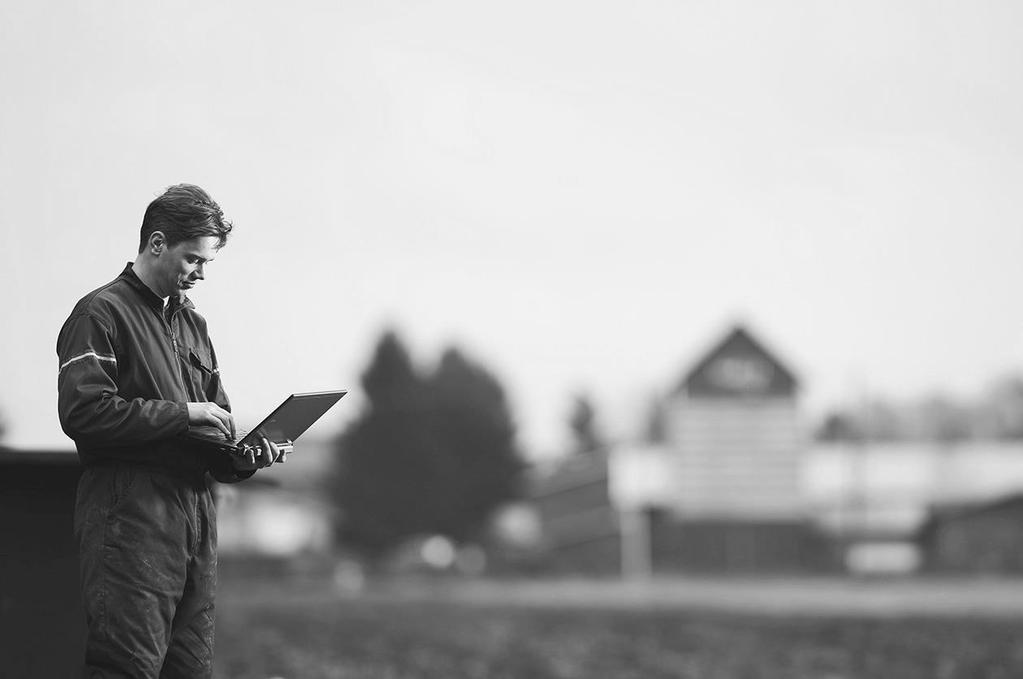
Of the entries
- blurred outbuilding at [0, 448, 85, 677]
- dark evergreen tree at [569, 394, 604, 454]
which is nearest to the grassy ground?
blurred outbuilding at [0, 448, 85, 677]

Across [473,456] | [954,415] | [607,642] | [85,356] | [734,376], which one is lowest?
[607,642]

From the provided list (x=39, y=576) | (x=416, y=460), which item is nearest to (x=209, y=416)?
(x=39, y=576)

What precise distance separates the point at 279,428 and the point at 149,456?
30 cm

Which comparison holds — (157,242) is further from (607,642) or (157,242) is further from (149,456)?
(607,642)

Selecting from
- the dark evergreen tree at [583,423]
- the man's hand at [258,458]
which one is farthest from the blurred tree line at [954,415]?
the man's hand at [258,458]

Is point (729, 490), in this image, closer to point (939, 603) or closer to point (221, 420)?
point (939, 603)

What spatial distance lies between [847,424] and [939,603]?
5067cm

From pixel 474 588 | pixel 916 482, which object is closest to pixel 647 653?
pixel 474 588

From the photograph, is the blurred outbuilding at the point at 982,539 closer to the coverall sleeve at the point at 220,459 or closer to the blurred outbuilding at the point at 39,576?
the blurred outbuilding at the point at 39,576

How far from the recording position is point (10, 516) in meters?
3.94

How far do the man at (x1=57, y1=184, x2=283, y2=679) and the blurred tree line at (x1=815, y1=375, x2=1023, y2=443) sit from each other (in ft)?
283

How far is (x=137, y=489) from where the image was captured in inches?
110

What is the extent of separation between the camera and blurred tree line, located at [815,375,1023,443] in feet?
301

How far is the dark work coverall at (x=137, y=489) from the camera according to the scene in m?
2.72
